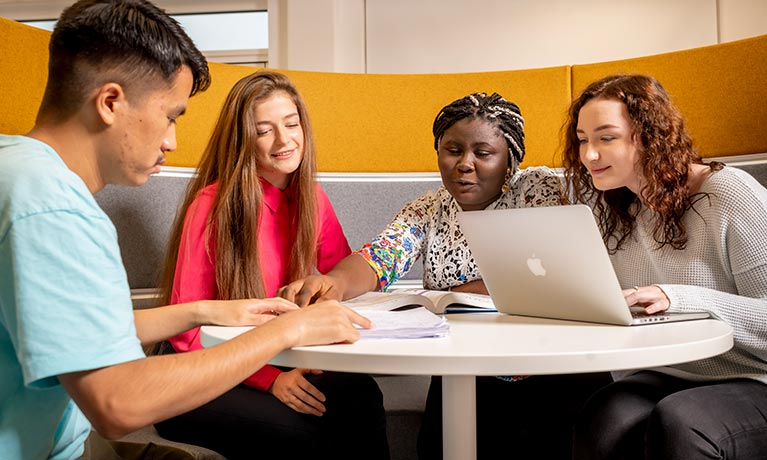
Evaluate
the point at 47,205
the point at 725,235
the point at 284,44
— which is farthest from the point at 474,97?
the point at 284,44

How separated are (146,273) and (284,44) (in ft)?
7.82

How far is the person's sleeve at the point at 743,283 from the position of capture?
4.14 feet

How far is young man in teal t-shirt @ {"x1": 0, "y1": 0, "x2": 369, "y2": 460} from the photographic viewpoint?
2.51 ft

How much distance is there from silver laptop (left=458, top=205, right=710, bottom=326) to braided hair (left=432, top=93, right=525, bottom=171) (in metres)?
0.62

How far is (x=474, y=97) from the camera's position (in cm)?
196

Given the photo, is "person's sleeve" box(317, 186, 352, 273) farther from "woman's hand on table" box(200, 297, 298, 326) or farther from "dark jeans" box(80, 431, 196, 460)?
"dark jeans" box(80, 431, 196, 460)

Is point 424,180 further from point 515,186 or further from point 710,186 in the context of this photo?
point 710,186

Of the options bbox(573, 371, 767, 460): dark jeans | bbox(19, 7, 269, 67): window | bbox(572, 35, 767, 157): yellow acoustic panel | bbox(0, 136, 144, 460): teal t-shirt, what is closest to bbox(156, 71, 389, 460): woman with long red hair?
bbox(573, 371, 767, 460): dark jeans

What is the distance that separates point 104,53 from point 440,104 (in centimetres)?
175

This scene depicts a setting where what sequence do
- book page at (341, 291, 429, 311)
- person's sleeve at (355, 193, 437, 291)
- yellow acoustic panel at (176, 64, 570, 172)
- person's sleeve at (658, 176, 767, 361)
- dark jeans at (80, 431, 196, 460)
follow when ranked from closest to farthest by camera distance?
1. dark jeans at (80, 431, 196, 460)
2. person's sleeve at (658, 176, 767, 361)
3. book page at (341, 291, 429, 311)
4. person's sleeve at (355, 193, 437, 291)
5. yellow acoustic panel at (176, 64, 570, 172)

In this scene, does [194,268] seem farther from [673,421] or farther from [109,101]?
[673,421]

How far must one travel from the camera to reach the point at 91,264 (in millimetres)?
794

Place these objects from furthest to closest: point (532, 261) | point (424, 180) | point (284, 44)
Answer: point (284, 44) → point (424, 180) → point (532, 261)

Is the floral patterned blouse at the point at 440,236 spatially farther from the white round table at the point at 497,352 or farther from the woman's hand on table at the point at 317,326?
the woman's hand on table at the point at 317,326
